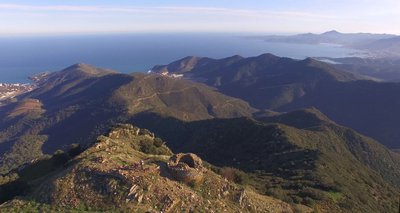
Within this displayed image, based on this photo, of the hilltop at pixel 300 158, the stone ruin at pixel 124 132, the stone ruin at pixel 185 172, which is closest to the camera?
the stone ruin at pixel 185 172

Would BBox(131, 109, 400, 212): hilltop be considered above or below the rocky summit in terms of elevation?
below

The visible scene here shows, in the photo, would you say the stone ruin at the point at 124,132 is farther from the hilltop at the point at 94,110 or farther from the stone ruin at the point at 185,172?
the hilltop at the point at 94,110

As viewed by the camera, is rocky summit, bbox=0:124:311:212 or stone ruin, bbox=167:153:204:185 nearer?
rocky summit, bbox=0:124:311:212

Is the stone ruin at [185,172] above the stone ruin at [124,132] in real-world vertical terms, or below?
above

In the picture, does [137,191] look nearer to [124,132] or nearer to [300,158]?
[124,132]

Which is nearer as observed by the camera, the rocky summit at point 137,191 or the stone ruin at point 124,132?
the rocky summit at point 137,191

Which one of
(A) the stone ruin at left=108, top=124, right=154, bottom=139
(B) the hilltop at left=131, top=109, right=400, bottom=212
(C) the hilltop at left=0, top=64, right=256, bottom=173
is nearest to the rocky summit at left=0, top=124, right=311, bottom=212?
(B) the hilltop at left=131, top=109, right=400, bottom=212

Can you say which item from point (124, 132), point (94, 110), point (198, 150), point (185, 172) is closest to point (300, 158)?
point (198, 150)

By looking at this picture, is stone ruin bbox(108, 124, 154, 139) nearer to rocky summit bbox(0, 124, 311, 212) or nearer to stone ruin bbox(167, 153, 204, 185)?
rocky summit bbox(0, 124, 311, 212)

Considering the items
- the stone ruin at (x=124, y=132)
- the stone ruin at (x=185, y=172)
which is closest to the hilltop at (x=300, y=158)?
the stone ruin at (x=185, y=172)
